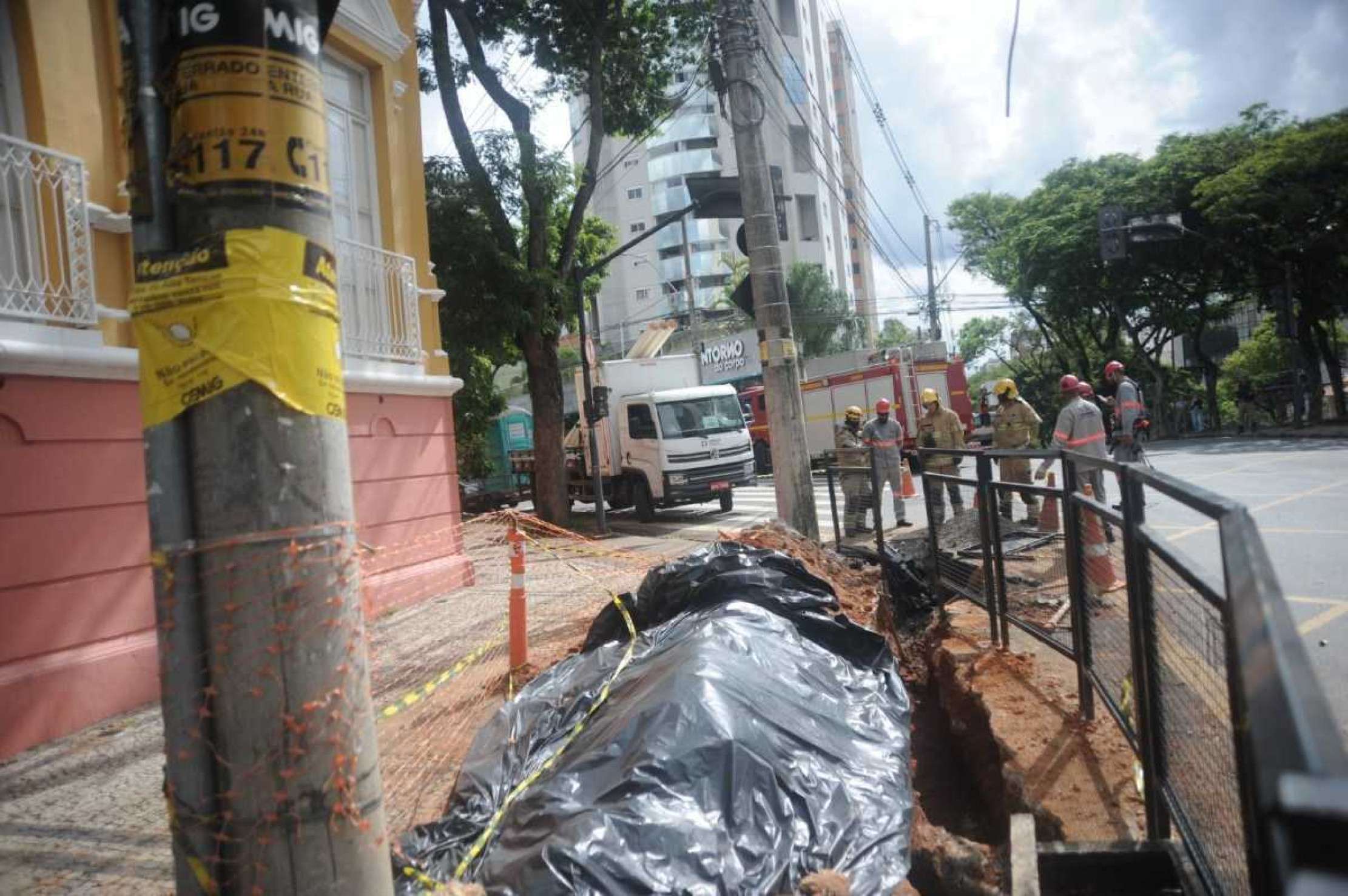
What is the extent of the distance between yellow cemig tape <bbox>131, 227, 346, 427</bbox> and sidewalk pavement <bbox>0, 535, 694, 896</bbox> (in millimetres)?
2507

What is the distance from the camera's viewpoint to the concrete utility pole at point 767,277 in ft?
29.6

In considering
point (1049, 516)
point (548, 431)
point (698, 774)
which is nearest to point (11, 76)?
point (698, 774)

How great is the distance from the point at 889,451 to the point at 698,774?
924cm

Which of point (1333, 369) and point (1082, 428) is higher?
point (1333, 369)

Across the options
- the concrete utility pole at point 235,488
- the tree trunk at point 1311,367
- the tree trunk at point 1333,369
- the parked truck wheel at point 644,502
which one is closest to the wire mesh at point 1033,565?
the concrete utility pole at point 235,488

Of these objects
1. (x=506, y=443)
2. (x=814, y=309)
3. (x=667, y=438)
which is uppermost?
(x=814, y=309)

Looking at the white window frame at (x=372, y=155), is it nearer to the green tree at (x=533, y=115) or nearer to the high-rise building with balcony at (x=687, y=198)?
the green tree at (x=533, y=115)

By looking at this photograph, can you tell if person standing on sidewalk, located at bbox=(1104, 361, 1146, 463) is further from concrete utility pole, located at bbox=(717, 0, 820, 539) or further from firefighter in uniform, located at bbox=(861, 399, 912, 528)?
concrete utility pole, located at bbox=(717, 0, 820, 539)

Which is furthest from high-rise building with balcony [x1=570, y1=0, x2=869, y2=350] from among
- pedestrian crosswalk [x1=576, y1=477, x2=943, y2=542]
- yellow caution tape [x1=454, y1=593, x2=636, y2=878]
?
yellow caution tape [x1=454, y1=593, x2=636, y2=878]

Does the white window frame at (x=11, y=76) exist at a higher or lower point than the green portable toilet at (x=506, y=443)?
higher

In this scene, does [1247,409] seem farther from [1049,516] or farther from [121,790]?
[121,790]

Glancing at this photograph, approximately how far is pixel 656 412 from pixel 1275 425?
80.3ft

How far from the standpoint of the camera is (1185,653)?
251 centimetres

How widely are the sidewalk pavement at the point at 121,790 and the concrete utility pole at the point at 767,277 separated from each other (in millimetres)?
3162
